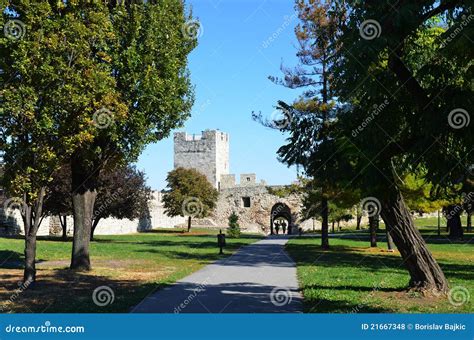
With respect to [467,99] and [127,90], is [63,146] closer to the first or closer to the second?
[127,90]

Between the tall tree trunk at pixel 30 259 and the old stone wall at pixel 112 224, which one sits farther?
the old stone wall at pixel 112 224

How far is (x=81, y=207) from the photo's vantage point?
611 inches

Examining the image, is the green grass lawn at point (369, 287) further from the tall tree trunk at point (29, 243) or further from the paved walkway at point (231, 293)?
the tall tree trunk at point (29, 243)

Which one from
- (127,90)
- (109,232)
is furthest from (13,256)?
(109,232)

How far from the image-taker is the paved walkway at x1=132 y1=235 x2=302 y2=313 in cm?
858

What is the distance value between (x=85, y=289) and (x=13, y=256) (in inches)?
375

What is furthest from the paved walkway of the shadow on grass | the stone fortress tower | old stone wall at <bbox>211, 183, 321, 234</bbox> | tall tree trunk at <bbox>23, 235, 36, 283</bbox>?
the stone fortress tower

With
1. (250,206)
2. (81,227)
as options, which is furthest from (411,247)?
(250,206)

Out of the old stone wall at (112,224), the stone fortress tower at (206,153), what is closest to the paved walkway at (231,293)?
the old stone wall at (112,224)

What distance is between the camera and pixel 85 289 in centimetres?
1130

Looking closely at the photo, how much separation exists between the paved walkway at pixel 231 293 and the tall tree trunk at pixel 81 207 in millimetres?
3840

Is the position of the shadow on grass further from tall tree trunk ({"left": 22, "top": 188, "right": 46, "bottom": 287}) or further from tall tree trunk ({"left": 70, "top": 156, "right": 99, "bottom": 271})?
tall tree trunk ({"left": 70, "top": 156, "right": 99, "bottom": 271})

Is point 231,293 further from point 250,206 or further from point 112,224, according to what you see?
point 250,206

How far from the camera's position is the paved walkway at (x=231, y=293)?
858 cm
